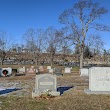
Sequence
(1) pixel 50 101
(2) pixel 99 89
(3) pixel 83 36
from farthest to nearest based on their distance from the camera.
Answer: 1. (3) pixel 83 36
2. (2) pixel 99 89
3. (1) pixel 50 101

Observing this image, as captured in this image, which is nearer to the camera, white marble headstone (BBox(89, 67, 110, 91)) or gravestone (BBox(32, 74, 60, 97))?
gravestone (BBox(32, 74, 60, 97))

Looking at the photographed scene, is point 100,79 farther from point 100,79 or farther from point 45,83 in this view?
point 45,83

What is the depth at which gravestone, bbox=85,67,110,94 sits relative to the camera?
11641mm

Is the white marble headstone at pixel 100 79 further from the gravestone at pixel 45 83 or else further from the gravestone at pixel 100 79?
the gravestone at pixel 45 83

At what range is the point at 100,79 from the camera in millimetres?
11750

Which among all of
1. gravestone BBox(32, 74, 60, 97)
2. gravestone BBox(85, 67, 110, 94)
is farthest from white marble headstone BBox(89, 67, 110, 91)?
gravestone BBox(32, 74, 60, 97)

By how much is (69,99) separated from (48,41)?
1781 inches

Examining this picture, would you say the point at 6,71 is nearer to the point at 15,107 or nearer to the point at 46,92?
the point at 46,92

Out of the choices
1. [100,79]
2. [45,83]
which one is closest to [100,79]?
[100,79]

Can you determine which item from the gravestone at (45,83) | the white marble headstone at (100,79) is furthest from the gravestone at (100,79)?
the gravestone at (45,83)

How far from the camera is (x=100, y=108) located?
26.0 ft

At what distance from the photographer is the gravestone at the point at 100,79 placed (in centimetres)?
1164

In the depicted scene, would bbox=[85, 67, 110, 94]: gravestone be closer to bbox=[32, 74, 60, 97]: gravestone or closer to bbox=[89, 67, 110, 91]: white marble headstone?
bbox=[89, 67, 110, 91]: white marble headstone

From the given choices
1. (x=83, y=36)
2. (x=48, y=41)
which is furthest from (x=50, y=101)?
(x=48, y=41)
